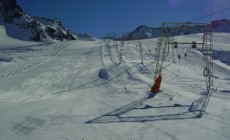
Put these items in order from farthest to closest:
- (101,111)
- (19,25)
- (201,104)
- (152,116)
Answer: (19,25)
(201,104)
(101,111)
(152,116)

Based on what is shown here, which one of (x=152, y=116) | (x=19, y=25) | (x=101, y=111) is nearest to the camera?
(x=152, y=116)

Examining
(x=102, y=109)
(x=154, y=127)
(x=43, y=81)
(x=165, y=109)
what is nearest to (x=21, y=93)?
(x=43, y=81)

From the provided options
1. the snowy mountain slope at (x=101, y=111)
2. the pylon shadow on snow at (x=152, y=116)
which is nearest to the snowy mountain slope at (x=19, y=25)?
the snowy mountain slope at (x=101, y=111)

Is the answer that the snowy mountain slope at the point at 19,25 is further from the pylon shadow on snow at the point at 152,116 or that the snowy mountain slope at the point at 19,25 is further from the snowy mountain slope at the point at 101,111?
the pylon shadow on snow at the point at 152,116

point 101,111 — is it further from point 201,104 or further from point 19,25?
point 19,25

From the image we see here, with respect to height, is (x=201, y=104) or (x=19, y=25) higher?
(x=19, y=25)

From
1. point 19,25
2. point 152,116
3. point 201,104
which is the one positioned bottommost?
point 201,104

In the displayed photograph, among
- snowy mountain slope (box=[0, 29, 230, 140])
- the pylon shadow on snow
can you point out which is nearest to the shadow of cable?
the pylon shadow on snow

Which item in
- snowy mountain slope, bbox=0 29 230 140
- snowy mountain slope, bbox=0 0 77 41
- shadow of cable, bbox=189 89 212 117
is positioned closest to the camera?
snowy mountain slope, bbox=0 29 230 140

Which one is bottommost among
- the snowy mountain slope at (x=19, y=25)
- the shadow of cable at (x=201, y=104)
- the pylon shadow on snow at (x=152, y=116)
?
the shadow of cable at (x=201, y=104)

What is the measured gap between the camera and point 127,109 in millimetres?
10289

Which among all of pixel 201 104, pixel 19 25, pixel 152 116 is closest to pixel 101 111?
pixel 152 116

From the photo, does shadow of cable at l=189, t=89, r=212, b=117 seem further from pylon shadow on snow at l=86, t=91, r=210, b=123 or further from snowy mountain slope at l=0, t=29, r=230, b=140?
snowy mountain slope at l=0, t=29, r=230, b=140

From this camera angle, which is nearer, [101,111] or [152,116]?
[152,116]
